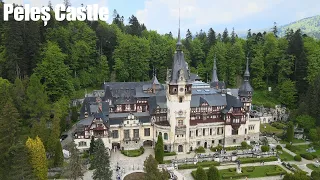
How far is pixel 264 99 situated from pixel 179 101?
120ft

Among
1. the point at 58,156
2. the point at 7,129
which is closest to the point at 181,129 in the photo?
the point at 58,156

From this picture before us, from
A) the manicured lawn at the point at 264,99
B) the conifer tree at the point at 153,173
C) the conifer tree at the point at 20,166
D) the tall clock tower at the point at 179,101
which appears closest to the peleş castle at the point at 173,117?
the tall clock tower at the point at 179,101

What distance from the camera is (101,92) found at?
69375 millimetres

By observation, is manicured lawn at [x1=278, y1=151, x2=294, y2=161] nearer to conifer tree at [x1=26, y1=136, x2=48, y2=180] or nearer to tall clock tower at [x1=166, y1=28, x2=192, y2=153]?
tall clock tower at [x1=166, y1=28, x2=192, y2=153]

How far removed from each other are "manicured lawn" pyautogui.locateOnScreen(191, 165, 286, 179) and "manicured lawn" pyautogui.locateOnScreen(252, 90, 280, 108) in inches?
1186

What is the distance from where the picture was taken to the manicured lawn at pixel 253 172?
43.7m

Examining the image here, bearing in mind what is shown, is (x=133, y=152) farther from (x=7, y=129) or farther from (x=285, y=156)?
(x=285, y=156)

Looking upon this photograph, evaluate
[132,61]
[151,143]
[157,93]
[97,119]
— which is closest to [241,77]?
[132,61]

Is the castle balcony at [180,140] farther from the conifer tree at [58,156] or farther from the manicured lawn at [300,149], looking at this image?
the manicured lawn at [300,149]

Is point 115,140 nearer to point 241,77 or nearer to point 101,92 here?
point 101,92

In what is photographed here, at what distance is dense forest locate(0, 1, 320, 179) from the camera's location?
53531 mm

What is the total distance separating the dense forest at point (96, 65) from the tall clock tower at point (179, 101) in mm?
18114

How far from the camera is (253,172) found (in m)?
45.3

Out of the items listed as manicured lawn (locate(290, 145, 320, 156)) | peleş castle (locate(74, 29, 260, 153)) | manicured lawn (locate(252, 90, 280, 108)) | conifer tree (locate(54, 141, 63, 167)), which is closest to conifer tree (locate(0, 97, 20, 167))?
conifer tree (locate(54, 141, 63, 167))
